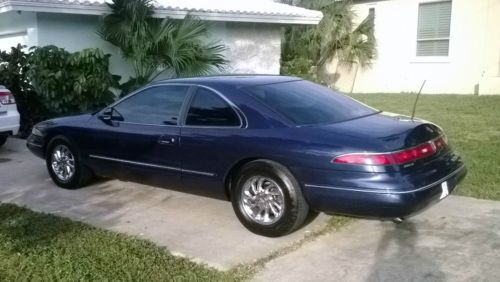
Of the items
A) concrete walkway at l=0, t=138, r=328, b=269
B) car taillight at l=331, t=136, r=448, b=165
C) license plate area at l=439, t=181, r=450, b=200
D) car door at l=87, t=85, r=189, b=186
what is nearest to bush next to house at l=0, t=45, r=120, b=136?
concrete walkway at l=0, t=138, r=328, b=269

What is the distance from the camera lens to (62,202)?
6.04 meters

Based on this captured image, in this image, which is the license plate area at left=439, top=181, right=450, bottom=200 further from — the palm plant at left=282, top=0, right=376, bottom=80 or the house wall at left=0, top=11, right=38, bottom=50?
the palm plant at left=282, top=0, right=376, bottom=80

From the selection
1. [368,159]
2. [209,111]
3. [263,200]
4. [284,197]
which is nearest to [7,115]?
[209,111]

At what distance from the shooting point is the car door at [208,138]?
194 inches

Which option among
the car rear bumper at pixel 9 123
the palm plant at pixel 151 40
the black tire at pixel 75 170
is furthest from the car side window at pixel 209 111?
the palm plant at pixel 151 40

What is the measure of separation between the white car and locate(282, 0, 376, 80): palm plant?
9.79 m

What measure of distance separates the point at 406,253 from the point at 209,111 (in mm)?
2191

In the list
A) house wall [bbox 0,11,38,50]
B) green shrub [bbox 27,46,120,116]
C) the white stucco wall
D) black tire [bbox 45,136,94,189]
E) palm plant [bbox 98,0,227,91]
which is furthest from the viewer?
the white stucco wall

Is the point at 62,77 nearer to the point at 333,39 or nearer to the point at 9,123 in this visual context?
the point at 9,123

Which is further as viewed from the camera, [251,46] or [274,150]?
[251,46]

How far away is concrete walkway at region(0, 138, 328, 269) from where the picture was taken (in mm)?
4574

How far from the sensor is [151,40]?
412 inches

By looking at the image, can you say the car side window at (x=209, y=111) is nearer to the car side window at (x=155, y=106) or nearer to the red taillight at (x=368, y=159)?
the car side window at (x=155, y=106)

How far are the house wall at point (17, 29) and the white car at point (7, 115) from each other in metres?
2.44
